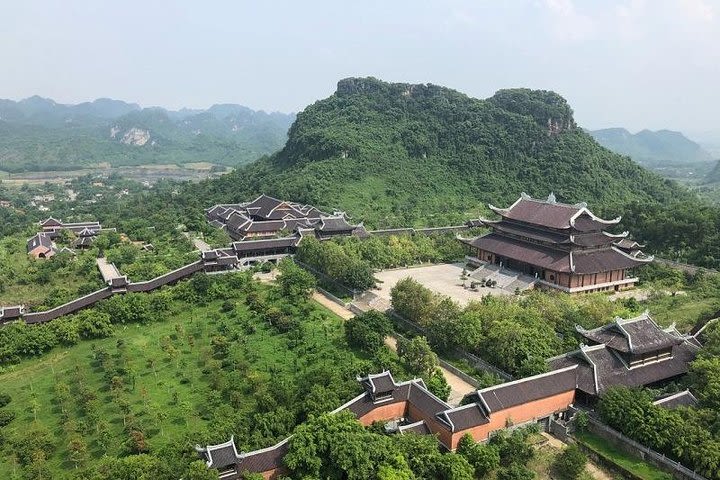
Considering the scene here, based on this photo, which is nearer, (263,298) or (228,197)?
(263,298)

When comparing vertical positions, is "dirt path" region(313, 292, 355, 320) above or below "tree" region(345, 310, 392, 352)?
below

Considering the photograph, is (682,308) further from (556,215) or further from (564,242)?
(556,215)

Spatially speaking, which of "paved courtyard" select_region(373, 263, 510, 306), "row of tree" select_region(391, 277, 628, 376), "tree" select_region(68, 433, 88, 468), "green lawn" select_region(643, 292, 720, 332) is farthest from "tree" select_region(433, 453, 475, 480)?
"green lawn" select_region(643, 292, 720, 332)

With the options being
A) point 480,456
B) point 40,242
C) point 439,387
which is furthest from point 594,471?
point 40,242

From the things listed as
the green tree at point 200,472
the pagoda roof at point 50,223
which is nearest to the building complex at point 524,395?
the green tree at point 200,472

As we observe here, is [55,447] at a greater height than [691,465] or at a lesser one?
lesser

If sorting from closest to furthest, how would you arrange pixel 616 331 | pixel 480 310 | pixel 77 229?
pixel 616 331 < pixel 480 310 < pixel 77 229

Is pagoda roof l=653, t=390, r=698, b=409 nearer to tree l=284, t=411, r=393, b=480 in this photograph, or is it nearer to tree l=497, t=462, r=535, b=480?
tree l=497, t=462, r=535, b=480

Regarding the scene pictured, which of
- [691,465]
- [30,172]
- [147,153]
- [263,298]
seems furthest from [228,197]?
[147,153]

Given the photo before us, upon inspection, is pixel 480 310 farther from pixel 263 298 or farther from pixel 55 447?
pixel 55 447
